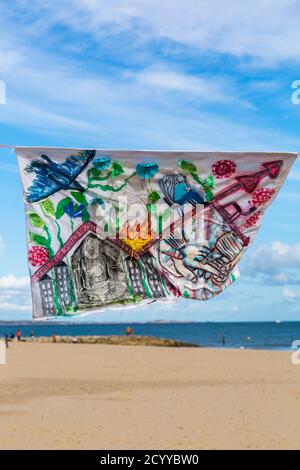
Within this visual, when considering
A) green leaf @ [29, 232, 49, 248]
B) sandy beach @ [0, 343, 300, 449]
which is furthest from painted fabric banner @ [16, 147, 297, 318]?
sandy beach @ [0, 343, 300, 449]

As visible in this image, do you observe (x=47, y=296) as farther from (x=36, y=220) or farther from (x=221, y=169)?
(x=221, y=169)

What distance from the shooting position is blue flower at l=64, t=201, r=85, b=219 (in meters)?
5.34

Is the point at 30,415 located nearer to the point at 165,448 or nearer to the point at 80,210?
the point at 165,448

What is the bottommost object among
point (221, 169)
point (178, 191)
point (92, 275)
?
point (92, 275)

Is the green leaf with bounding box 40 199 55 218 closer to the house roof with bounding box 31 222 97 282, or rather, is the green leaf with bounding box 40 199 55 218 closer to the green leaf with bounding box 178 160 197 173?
the house roof with bounding box 31 222 97 282

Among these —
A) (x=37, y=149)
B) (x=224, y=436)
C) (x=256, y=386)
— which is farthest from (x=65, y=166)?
(x=256, y=386)

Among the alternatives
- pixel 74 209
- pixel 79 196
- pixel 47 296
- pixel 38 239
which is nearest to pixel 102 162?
pixel 79 196

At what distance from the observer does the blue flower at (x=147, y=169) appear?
5.24m

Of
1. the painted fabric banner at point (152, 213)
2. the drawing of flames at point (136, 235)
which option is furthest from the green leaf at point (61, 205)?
the drawing of flames at point (136, 235)

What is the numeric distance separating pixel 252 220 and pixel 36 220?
1627 mm

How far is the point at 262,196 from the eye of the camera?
5285 mm

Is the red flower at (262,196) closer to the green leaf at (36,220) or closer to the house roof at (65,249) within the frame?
the house roof at (65,249)

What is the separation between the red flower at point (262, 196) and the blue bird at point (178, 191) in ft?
1.29

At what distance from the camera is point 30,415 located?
1936cm
